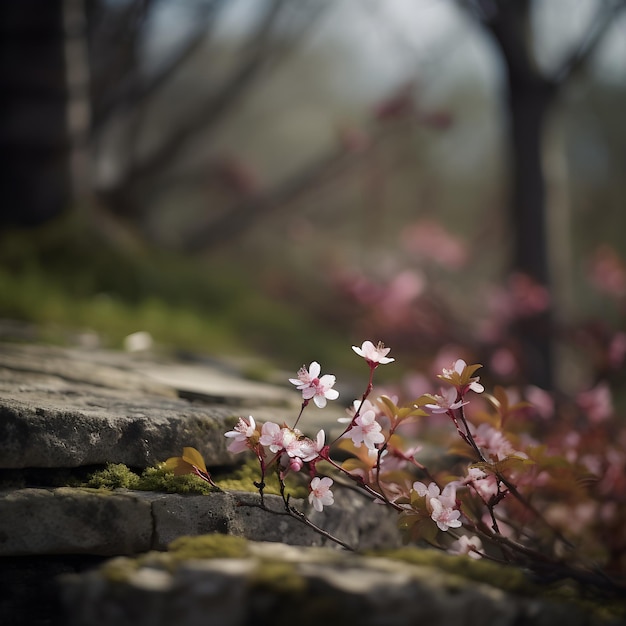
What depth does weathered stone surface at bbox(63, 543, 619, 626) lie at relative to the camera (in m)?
1.14

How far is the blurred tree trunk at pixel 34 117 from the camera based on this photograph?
478 cm

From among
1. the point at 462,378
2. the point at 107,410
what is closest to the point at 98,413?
the point at 107,410

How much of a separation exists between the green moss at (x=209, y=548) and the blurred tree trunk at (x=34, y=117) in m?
3.95

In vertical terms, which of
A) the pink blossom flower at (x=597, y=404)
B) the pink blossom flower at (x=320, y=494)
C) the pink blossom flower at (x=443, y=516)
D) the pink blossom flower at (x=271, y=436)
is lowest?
the pink blossom flower at (x=443, y=516)

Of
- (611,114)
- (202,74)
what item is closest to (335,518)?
(611,114)

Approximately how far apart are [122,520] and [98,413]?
1.01 ft

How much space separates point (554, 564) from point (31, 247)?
3.88m

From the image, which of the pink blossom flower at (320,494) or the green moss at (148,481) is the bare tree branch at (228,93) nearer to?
the green moss at (148,481)

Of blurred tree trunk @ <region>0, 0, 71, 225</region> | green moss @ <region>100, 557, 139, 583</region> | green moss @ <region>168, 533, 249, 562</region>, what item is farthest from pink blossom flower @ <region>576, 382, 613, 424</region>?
blurred tree trunk @ <region>0, 0, 71, 225</region>

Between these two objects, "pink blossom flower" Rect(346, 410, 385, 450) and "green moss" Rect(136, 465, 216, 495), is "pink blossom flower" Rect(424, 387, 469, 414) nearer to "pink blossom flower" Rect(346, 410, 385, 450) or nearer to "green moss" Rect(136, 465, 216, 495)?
"pink blossom flower" Rect(346, 410, 385, 450)

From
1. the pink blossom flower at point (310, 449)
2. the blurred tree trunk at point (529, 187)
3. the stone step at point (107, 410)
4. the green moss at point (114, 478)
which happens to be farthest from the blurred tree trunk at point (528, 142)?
the green moss at point (114, 478)

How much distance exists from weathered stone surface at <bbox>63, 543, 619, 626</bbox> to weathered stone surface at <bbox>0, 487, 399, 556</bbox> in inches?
11.8

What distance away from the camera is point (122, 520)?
1.56m

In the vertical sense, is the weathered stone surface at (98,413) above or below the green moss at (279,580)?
above
